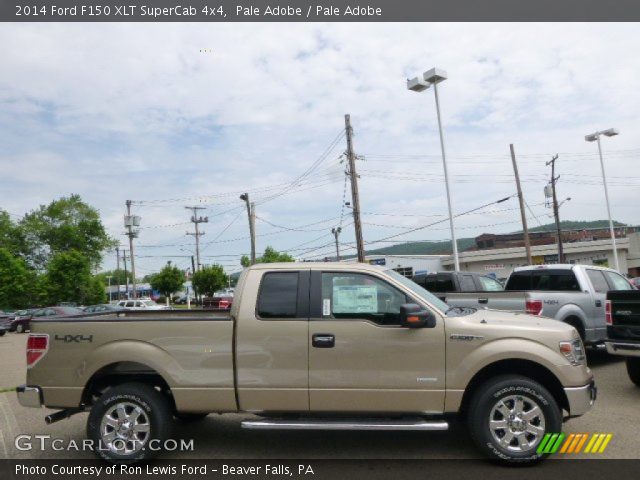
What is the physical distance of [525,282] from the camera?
11.1 metres

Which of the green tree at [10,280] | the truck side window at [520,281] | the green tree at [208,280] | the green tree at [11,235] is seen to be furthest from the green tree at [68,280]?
the truck side window at [520,281]

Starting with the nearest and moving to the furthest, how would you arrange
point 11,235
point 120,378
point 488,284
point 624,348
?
point 120,378
point 624,348
point 488,284
point 11,235

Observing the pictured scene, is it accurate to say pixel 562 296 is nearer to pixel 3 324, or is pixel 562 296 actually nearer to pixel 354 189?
pixel 354 189

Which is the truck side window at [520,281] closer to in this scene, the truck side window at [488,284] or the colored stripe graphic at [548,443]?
the truck side window at [488,284]

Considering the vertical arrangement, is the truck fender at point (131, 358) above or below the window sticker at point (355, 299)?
below

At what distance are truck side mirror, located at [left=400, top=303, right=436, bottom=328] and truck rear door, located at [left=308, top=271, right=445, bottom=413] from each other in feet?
0.29

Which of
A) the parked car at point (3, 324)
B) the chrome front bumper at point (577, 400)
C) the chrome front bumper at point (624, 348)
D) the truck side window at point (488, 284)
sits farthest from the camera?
the parked car at point (3, 324)

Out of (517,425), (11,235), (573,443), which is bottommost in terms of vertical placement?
(573,443)

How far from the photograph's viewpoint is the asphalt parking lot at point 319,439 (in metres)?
5.41

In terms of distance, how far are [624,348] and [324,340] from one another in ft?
15.6

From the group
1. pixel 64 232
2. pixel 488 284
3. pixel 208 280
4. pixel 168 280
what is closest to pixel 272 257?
pixel 208 280

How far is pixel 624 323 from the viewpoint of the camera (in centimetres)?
755

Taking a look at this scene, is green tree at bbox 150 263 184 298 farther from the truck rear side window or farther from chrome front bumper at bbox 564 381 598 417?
chrome front bumper at bbox 564 381 598 417

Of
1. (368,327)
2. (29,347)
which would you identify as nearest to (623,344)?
(368,327)
